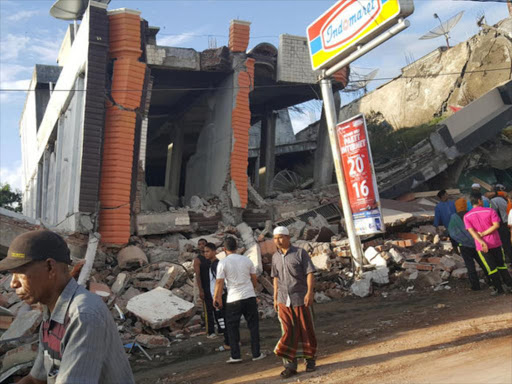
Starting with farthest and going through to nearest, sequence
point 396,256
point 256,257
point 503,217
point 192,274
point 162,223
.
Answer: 1. point 162,223
2. point 256,257
3. point 192,274
4. point 396,256
5. point 503,217

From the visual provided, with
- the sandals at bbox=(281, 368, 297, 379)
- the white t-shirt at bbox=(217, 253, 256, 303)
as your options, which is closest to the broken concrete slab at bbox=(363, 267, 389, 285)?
the white t-shirt at bbox=(217, 253, 256, 303)

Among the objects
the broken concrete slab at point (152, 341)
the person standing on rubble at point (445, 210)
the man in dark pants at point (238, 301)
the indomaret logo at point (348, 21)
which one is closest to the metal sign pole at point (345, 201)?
the indomaret logo at point (348, 21)

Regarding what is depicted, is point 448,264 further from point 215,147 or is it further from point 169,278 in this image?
point 215,147

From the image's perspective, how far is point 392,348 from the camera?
19.0ft

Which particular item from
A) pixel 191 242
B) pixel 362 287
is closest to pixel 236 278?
pixel 362 287

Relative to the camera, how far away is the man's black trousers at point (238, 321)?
20.7ft

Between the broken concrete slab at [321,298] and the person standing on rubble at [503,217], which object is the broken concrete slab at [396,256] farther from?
the person standing on rubble at [503,217]

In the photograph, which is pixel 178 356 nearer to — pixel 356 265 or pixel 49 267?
pixel 356 265

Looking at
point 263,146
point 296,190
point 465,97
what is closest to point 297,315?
point 296,190

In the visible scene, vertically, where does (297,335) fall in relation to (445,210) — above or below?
below

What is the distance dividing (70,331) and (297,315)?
12.9ft

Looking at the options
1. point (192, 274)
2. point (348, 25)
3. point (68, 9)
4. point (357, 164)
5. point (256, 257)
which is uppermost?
point (68, 9)

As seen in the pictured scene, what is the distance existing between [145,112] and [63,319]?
12309mm

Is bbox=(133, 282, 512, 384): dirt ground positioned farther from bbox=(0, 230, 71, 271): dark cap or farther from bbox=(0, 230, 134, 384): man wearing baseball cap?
bbox=(0, 230, 71, 271): dark cap
